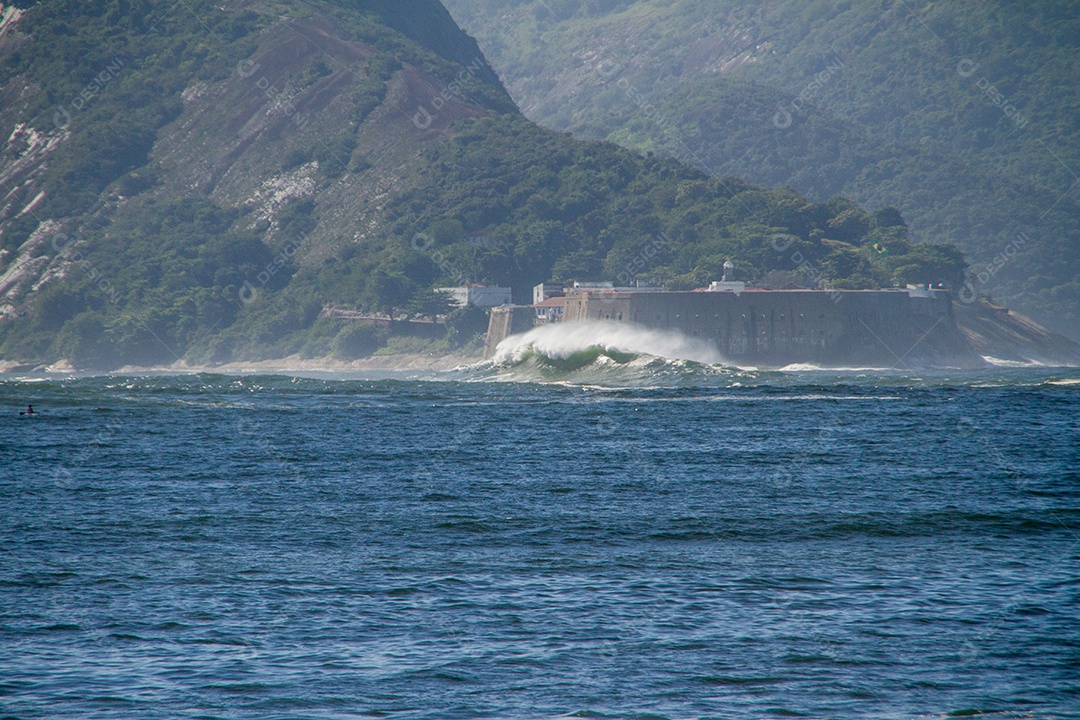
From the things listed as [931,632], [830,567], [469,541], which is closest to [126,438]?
[469,541]

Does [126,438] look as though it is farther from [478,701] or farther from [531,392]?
[478,701]

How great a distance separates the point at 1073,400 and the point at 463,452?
39993 millimetres

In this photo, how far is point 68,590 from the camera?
2250cm

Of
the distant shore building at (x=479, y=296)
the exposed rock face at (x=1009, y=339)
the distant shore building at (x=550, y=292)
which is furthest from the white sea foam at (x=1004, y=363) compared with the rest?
the distant shore building at (x=479, y=296)

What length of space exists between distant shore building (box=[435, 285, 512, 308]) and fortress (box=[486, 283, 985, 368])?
4641 cm

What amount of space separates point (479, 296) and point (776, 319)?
216 feet

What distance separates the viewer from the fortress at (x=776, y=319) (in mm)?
127125

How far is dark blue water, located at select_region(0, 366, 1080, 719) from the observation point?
16703mm

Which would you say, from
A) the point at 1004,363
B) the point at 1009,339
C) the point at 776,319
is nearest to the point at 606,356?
the point at 776,319

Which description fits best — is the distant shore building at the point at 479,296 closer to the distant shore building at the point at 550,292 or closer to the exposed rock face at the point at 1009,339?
the distant shore building at the point at 550,292

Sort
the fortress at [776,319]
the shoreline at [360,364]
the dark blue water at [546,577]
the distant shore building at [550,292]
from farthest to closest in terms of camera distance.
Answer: the shoreline at [360,364] → the distant shore building at [550,292] → the fortress at [776,319] → the dark blue water at [546,577]

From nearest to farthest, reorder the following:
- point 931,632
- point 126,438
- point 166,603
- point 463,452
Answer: point 931,632 → point 166,603 → point 463,452 → point 126,438

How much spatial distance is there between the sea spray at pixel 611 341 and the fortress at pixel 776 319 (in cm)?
100

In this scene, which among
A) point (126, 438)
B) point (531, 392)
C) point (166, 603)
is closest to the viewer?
point (166, 603)
